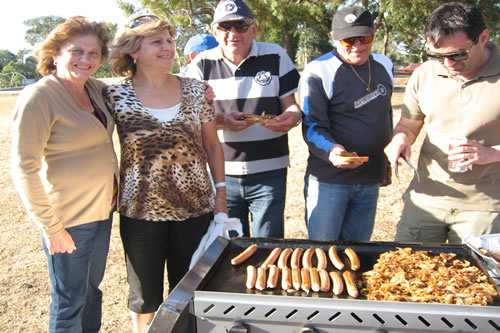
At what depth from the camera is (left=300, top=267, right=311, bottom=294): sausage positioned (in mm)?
1799

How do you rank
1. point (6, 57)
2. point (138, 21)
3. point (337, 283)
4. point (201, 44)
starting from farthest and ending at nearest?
point (6, 57) → point (201, 44) → point (138, 21) → point (337, 283)

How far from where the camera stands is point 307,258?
6.76ft

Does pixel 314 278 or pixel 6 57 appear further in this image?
pixel 6 57

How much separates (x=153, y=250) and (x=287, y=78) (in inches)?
67.0

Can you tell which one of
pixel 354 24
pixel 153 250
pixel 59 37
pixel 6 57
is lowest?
pixel 153 250

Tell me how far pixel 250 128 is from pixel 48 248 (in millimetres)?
1647

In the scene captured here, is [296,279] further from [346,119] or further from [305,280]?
[346,119]

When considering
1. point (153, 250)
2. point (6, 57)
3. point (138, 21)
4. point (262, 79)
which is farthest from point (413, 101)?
point (6, 57)

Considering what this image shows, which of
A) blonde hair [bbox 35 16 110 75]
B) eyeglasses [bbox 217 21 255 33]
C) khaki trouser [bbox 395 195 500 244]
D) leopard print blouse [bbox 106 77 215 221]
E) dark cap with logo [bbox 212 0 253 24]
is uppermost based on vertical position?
dark cap with logo [bbox 212 0 253 24]

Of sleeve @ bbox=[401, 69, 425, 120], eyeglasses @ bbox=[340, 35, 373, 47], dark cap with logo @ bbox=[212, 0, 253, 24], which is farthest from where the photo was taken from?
dark cap with logo @ bbox=[212, 0, 253, 24]

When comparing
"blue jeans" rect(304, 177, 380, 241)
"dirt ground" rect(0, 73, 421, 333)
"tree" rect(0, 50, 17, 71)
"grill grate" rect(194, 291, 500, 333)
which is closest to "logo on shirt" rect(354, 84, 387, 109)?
"blue jeans" rect(304, 177, 380, 241)

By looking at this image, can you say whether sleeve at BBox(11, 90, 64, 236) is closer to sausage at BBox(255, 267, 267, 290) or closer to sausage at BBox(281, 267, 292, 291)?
sausage at BBox(255, 267, 267, 290)

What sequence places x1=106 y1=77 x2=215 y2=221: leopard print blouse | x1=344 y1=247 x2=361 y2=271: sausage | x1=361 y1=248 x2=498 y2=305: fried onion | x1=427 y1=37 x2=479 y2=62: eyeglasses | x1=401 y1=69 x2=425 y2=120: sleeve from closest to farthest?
x1=361 y1=248 x2=498 y2=305: fried onion
x1=344 y1=247 x2=361 y2=271: sausage
x1=427 y1=37 x2=479 y2=62: eyeglasses
x1=106 y1=77 x2=215 y2=221: leopard print blouse
x1=401 y1=69 x2=425 y2=120: sleeve

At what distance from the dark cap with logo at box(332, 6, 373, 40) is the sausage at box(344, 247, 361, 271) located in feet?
4.99
